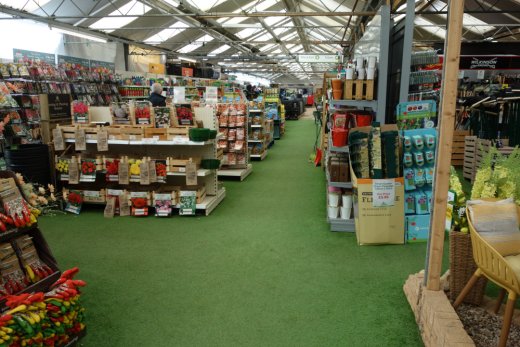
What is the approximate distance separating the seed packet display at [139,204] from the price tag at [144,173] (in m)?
0.17

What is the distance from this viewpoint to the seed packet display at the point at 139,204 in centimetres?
529

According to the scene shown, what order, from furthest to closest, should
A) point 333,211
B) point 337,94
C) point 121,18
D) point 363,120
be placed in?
point 121,18 → point 363,120 → point 337,94 → point 333,211

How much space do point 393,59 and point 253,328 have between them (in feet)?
13.2

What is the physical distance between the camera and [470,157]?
7234 mm

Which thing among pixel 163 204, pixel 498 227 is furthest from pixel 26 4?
pixel 498 227

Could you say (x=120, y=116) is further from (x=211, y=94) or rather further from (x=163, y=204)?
(x=211, y=94)

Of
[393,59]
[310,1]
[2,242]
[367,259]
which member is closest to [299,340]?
[367,259]

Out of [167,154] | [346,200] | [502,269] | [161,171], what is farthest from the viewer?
[167,154]

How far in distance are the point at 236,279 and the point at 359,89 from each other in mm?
2650

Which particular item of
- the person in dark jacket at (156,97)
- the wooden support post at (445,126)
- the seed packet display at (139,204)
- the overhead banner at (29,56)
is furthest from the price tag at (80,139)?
the wooden support post at (445,126)

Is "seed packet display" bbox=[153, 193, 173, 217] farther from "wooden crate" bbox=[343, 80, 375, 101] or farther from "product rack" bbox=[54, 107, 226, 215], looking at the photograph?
"wooden crate" bbox=[343, 80, 375, 101]

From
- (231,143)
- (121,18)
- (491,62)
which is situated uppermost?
(121,18)

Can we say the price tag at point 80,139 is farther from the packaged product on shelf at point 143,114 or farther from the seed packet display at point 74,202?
the packaged product on shelf at point 143,114

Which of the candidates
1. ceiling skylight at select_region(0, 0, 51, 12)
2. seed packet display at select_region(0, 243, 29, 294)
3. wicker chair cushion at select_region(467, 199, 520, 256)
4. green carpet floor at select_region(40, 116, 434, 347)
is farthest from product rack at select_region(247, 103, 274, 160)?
wicker chair cushion at select_region(467, 199, 520, 256)
